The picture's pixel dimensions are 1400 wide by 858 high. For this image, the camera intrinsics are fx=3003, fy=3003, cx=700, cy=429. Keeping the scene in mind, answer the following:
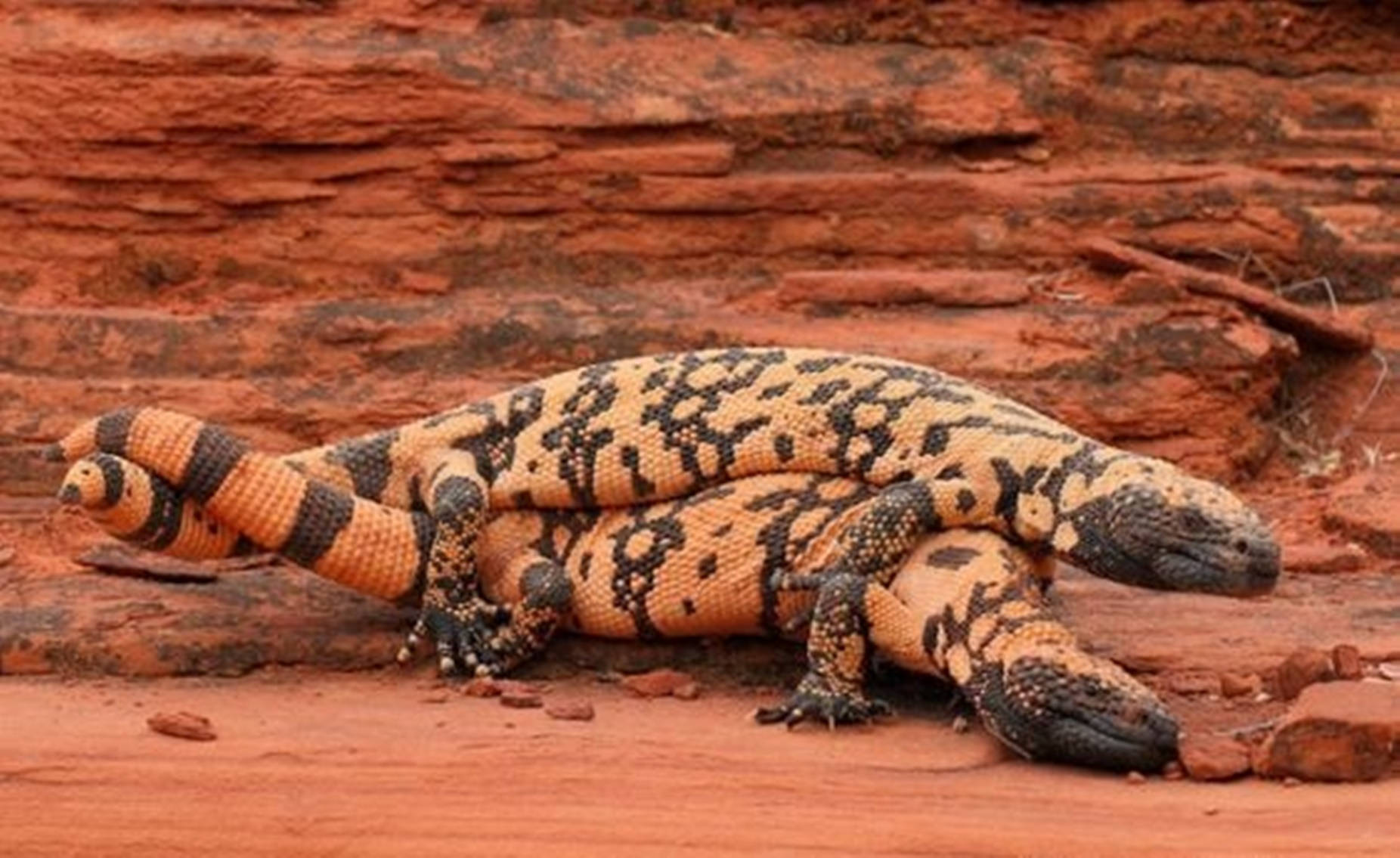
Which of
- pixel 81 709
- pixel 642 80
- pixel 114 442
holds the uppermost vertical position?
pixel 642 80

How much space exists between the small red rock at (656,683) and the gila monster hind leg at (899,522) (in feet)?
2.09

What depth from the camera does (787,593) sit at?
370 inches

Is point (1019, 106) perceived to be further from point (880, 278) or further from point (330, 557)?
point (330, 557)

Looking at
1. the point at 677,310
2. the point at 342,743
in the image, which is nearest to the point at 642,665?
the point at 342,743

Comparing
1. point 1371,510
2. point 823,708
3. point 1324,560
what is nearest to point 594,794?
point 823,708

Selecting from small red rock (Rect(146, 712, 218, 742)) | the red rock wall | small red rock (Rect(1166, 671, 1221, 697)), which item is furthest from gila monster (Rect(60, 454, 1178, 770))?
the red rock wall

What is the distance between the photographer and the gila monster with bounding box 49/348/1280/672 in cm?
888

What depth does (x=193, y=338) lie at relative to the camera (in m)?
12.3

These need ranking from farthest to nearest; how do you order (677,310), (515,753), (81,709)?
(677,310) → (81,709) → (515,753)

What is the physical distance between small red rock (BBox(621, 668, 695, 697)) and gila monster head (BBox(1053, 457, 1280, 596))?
132 cm

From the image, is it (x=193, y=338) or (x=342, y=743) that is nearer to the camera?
(x=342, y=743)

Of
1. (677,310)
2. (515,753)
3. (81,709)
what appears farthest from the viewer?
(677,310)

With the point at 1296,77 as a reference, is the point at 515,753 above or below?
below

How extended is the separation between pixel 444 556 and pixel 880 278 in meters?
3.20
